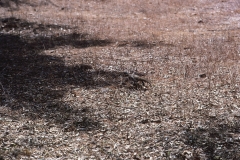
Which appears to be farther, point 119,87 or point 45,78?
point 45,78

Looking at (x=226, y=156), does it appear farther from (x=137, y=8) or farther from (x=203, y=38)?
(x=137, y=8)

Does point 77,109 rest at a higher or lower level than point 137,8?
lower

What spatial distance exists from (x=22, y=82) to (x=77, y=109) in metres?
4.23

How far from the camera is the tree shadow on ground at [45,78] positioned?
44.1ft

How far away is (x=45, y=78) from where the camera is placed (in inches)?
672

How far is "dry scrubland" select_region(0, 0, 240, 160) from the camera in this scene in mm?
11117

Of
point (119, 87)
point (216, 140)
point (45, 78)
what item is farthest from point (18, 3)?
point (216, 140)

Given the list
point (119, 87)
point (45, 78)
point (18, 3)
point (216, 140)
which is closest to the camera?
point (216, 140)

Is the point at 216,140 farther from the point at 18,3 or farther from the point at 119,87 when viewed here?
the point at 18,3

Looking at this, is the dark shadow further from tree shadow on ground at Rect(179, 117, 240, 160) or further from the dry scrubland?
tree shadow on ground at Rect(179, 117, 240, 160)

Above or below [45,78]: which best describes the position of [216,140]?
below

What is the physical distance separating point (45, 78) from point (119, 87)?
12.8 feet

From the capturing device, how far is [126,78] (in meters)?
16.6

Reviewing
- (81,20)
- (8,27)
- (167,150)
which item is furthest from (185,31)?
(167,150)
